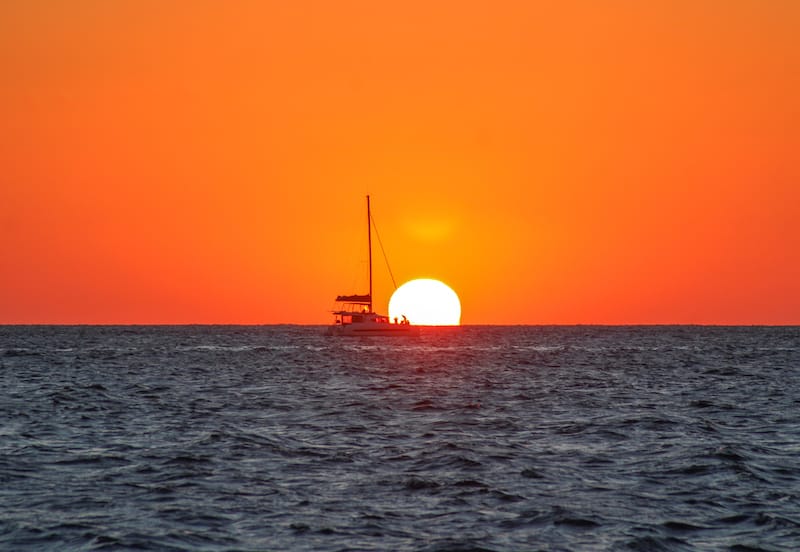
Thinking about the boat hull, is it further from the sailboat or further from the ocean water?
the ocean water

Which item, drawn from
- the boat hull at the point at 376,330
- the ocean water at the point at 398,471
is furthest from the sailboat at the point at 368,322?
the ocean water at the point at 398,471

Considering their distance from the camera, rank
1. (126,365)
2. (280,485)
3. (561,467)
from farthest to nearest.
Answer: (126,365) → (561,467) → (280,485)

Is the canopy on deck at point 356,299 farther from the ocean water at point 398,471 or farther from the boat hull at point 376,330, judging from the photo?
the ocean water at point 398,471

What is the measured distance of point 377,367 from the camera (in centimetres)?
7700

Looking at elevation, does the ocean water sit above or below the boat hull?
below

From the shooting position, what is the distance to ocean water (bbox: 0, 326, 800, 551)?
58.4ft

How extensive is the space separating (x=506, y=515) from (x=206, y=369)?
187ft

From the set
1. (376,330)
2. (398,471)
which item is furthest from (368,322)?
(398,471)

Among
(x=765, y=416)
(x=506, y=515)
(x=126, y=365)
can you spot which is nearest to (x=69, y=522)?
(x=506, y=515)

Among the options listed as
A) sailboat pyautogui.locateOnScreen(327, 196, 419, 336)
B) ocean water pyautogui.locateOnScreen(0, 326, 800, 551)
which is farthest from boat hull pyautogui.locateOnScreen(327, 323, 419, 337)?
ocean water pyautogui.locateOnScreen(0, 326, 800, 551)

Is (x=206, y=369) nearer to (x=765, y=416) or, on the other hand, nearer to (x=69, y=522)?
(x=765, y=416)

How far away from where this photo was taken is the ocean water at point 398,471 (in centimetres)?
1780

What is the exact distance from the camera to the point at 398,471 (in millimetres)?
24062

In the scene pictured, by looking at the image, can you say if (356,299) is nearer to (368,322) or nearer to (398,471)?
(368,322)
